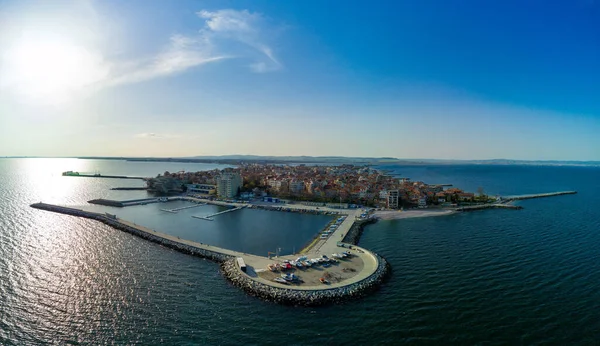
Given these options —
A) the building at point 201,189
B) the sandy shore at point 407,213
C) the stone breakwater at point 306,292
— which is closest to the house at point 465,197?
the sandy shore at point 407,213

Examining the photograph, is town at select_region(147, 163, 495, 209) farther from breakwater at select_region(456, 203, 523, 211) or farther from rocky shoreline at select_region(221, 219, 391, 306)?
rocky shoreline at select_region(221, 219, 391, 306)

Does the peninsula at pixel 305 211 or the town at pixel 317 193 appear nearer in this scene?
the peninsula at pixel 305 211

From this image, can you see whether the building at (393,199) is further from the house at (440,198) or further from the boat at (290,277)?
the boat at (290,277)

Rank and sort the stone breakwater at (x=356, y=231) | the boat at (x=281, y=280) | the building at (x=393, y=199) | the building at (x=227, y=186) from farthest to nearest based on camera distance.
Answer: the building at (x=227, y=186)
the building at (x=393, y=199)
the stone breakwater at (x=356, y=231)
the boat at (x=281, y=280)

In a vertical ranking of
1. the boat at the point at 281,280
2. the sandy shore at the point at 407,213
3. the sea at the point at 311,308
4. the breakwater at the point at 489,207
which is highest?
the breakwater at the point at 489,207

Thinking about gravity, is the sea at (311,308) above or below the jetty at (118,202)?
below

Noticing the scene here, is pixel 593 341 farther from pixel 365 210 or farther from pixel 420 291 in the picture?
pixel 365 210

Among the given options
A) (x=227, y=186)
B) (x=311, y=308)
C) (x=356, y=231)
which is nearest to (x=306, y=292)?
(x=311, y=308)
